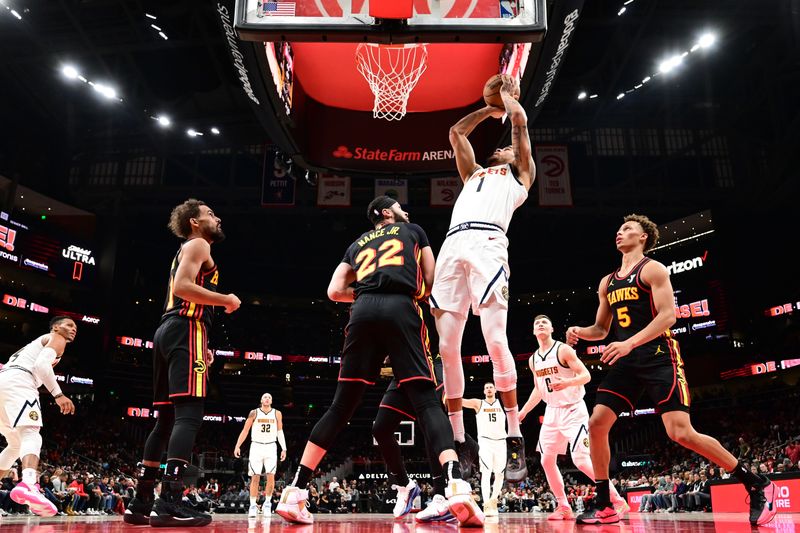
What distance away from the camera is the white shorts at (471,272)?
4.30 m

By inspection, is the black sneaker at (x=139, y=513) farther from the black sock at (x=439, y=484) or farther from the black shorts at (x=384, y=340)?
the black sock at (x=439, y=484)

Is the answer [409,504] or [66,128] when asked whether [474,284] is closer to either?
[409,504]

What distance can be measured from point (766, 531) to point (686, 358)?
28.6m

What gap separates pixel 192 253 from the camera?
4.63 m

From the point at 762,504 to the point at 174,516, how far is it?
3933 millimetres

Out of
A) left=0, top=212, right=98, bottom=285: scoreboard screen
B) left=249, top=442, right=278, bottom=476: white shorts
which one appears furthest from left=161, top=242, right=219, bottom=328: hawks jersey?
left=0, top=212, right=98, bottom=285: scoreboard screen

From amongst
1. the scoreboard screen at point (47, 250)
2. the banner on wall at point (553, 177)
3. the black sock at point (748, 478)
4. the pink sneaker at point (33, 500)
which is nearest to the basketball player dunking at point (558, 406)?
the black sock at point (748, 478)

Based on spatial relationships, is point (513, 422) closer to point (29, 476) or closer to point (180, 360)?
point (180, 360)

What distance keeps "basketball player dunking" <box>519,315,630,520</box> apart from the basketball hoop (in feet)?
11.0

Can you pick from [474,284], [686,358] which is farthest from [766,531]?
[686,358]

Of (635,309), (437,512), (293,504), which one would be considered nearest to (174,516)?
(293,504)

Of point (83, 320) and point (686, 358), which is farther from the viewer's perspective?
point (686, 358)

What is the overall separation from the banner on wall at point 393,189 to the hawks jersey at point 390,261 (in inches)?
584

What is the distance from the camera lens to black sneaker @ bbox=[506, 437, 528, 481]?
175 inches
